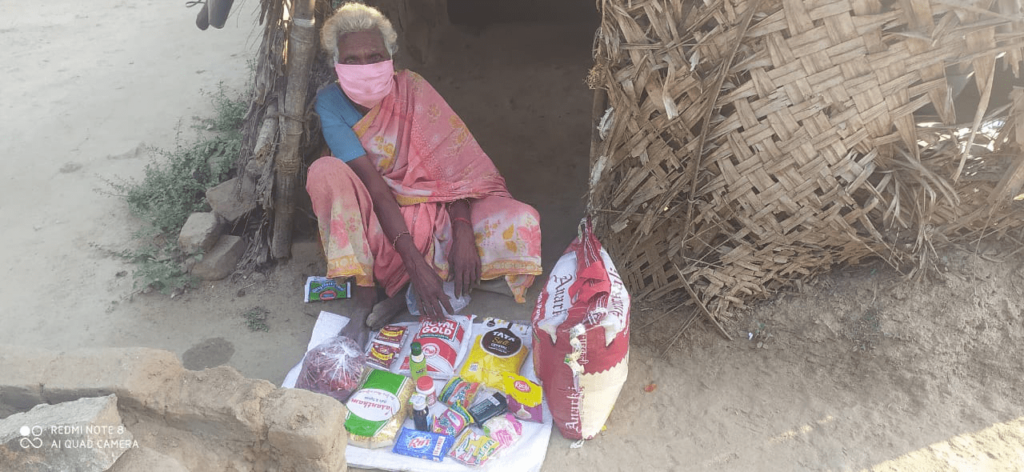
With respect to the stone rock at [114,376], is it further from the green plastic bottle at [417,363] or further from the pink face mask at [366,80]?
the pink face mask at [366,80]

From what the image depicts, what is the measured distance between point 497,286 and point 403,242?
54cm

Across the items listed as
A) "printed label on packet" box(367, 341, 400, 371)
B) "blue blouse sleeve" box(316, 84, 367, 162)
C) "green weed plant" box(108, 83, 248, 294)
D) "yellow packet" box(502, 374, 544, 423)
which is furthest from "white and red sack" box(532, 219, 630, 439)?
"green weed plant" box(108, 83, 248, 294)

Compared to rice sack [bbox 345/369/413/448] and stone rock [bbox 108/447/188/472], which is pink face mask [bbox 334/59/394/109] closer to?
rice sack [bbox 345/369/413/448]

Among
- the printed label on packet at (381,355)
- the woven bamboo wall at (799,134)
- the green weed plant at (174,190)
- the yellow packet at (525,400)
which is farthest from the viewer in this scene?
the green weed plant at (174,190)

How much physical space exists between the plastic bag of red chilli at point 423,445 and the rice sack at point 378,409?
41 mm

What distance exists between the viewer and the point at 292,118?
10.3 feet

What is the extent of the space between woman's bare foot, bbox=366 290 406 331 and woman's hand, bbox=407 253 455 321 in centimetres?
26

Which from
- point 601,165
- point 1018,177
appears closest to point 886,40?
point 1018,177

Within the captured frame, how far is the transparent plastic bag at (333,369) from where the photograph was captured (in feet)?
7.97

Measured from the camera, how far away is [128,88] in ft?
16.8

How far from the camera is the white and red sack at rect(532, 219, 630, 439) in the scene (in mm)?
2195

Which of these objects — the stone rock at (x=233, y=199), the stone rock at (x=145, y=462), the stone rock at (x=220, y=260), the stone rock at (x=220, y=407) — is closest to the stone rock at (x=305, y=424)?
the stone rock at (x=220, y=407)

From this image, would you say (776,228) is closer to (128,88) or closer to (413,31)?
(413,31)

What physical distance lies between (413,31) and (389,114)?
1.83m
